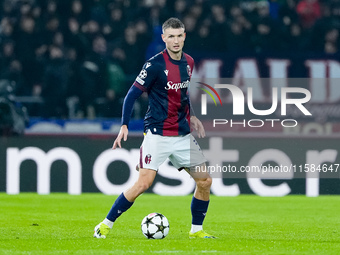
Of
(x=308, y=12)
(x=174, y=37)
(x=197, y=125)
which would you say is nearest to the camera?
(x=174, y=37)

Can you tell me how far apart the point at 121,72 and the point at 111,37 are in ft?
4.08

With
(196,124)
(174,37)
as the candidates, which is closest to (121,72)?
(196,124)

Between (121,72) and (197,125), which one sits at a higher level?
(121,72)

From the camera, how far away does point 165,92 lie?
6602mm

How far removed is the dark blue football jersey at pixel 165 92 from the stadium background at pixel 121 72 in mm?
4988

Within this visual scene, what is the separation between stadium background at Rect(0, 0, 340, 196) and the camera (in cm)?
1170

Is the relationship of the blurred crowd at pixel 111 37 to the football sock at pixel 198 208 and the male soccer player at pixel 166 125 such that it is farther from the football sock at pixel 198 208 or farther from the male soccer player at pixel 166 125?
the football sock at pixel 198 208

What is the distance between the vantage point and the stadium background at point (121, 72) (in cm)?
1170

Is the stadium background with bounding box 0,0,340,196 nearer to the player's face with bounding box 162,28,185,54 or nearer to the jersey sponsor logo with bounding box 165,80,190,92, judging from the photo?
the jersey sponsor logo with bounding box 165,80,190,92

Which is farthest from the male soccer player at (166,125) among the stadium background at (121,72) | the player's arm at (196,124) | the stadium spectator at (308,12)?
the stadium spectator at (308,12)

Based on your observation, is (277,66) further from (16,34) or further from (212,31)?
(16,34)

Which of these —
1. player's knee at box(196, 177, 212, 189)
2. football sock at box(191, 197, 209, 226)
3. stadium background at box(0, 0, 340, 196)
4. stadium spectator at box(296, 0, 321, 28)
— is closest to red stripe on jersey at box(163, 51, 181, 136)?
player's knee at box(196, 177, 212, 189)

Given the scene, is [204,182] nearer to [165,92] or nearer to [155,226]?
[155,226]

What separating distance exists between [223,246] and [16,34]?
8.12 m
